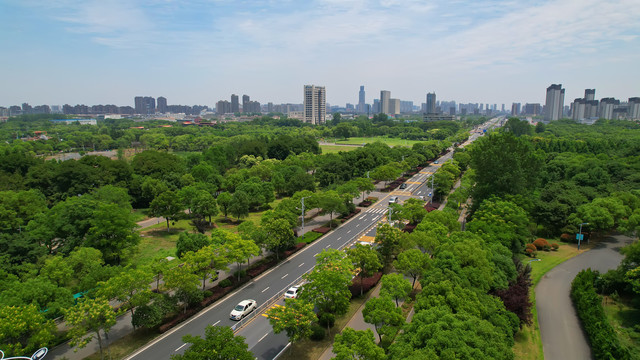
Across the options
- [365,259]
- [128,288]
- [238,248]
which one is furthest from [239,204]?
[128,288]

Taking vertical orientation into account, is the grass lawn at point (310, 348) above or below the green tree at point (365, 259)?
below

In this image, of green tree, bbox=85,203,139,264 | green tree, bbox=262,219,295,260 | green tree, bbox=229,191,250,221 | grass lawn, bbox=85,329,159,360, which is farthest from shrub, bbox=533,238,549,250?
green tree, bbox=85,203,139,264

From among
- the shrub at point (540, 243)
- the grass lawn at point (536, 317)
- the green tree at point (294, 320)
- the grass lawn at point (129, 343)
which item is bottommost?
the grass lawn at point (536, 317)

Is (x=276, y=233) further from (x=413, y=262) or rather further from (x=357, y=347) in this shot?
(x=357, y=347)

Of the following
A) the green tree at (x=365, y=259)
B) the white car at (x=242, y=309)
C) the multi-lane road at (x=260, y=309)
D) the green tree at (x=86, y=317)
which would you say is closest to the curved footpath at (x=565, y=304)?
the green tree at (x=365, y=259)

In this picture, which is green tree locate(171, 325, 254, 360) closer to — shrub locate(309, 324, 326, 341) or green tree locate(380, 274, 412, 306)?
shrub locate(309, 324, 326, 341)

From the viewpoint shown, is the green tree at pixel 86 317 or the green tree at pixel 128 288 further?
the green tree at pixel 128 288

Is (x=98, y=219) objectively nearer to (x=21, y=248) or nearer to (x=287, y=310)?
(x=21, y=248)

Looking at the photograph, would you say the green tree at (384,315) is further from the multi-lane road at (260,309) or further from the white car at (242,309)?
the white car at (242,309)
